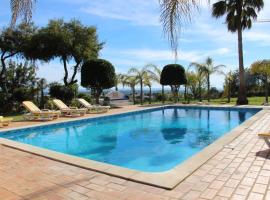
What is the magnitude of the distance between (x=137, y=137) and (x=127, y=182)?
22.6 ft

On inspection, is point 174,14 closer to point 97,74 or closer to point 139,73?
point 97,74

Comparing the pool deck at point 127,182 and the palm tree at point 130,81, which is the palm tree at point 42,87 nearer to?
the palm tree at point 130,81

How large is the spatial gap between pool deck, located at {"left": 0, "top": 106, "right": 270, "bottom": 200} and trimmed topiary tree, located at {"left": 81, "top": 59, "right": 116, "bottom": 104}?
13.9 m

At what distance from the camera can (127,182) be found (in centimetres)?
471

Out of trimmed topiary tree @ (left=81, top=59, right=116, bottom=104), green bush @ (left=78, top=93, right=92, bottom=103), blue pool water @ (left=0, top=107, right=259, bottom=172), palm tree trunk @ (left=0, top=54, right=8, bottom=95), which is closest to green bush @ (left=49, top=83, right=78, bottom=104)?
trimmed topiary tree @ (left=81, top=59, right=116, bottom=104)

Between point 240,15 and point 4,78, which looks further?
point 240,15

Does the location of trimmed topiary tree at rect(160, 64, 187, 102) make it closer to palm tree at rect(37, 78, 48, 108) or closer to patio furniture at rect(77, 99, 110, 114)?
patio furniture at rect(77, 99, 110, 114)

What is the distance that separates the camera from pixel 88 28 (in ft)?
73.2

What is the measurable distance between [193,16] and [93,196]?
2726mm

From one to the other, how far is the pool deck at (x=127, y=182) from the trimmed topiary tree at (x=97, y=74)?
1388 cm

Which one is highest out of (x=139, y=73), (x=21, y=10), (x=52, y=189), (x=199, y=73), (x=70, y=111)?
(x=139, y=73)

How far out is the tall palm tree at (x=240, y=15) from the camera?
2042 cm

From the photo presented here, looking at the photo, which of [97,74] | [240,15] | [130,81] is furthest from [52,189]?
[130,81]

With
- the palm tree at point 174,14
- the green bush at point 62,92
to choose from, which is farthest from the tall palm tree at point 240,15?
the palm tree at point 174,14
